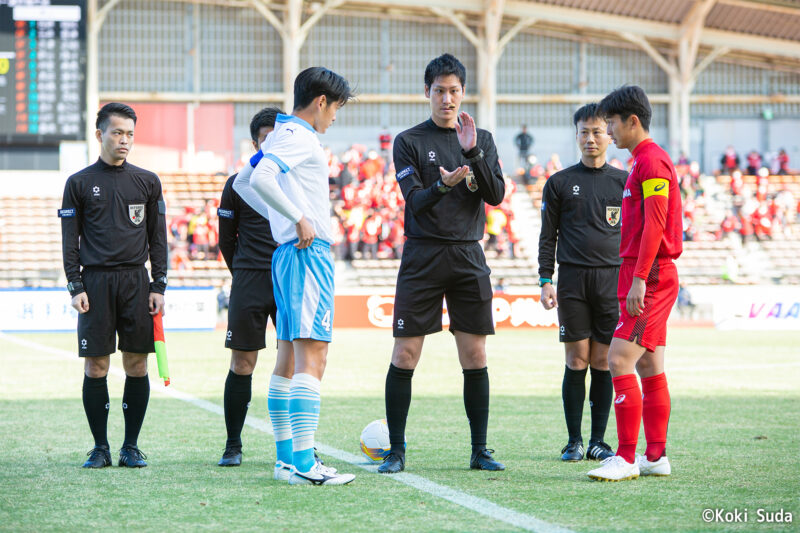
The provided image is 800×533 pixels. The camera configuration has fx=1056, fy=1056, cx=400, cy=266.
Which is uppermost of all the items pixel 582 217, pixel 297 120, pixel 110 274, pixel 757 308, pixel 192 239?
pixel 192 239

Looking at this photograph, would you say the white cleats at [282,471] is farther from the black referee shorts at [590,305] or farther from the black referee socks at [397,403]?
the black referee shorts at [590,305]

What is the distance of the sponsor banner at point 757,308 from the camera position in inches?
915

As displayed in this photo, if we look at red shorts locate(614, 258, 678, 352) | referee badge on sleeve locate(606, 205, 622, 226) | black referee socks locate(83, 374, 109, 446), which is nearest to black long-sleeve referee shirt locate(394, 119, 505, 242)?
red shorts locate(614, 258, 678, 352)

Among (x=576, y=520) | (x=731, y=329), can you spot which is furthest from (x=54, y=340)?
(x=576, y=520)

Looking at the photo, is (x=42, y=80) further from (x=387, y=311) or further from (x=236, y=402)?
(x=236, y=402)

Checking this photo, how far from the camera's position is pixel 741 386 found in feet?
37.7

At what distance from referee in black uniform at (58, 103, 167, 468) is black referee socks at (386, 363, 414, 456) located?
1.48 m

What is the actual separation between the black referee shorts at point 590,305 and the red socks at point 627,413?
0.98 metres

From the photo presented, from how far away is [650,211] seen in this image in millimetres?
5535

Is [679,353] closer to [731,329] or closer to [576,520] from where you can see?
→ [731,329]

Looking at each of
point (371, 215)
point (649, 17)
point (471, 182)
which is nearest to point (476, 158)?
point (471, 182)

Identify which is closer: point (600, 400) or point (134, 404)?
point (134, 404)

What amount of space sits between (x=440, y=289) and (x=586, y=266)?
46.1 inches

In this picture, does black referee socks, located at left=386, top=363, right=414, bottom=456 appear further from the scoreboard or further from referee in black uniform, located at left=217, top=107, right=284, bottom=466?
the scoreboard
